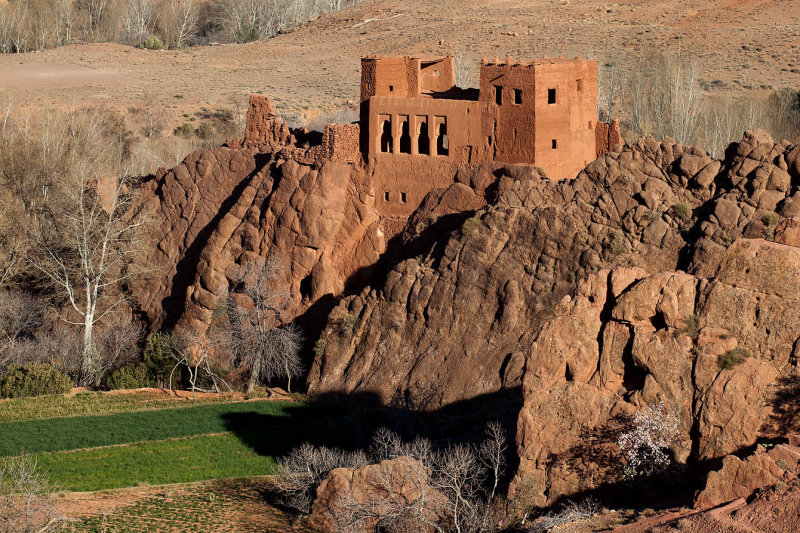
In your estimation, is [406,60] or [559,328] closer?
[559,328]

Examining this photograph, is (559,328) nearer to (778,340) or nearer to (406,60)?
(778,340)

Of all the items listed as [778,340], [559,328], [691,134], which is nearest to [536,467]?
[559,328]

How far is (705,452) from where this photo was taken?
29141mm

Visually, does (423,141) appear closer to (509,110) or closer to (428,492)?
(509,110)

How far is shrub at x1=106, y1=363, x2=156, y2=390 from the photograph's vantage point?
5212 cm

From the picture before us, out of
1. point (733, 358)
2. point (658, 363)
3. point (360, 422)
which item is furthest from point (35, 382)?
point (733, 358)

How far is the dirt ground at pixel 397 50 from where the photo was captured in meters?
95.2

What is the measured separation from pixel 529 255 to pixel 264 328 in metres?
11.1

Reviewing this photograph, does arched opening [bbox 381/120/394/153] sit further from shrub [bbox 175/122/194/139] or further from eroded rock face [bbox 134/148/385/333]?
shrub [bbox 175/122/194/139]

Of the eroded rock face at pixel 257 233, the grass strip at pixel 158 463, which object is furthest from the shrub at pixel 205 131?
the grass strip at pixel 158 463

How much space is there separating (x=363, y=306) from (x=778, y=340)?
21206mm

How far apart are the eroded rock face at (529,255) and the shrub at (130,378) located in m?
8.01

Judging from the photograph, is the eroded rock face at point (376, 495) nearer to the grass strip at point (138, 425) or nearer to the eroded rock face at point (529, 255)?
the eroded rock face at point (529, 255)

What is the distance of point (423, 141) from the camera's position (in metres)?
52.9
